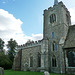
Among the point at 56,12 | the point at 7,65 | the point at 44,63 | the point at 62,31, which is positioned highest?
the point at 56,12

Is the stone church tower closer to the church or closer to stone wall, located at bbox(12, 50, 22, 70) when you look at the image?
the church

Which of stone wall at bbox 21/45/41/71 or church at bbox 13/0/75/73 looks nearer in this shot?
church at bbox 13/0/75/73

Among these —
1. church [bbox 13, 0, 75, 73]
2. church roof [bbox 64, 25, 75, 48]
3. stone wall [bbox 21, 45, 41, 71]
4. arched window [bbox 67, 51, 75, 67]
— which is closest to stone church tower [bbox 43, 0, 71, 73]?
church [bbox 13, 0, 75, 73]

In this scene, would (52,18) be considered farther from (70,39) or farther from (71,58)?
(71,58)

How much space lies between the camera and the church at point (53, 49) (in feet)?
54.2

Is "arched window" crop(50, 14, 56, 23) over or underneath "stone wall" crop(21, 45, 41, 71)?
over

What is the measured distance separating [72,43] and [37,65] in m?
8.80

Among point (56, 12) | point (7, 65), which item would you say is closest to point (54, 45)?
point (56, 12)

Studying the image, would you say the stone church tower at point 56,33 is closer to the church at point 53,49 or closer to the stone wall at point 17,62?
the church at point 53,49

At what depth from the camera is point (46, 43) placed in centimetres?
1977

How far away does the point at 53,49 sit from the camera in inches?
774

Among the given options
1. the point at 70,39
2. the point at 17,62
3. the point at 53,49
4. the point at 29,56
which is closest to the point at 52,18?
the point at 70,39

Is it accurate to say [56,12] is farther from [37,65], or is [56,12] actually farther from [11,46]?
[11,46]

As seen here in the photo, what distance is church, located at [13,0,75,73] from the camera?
16516mm
